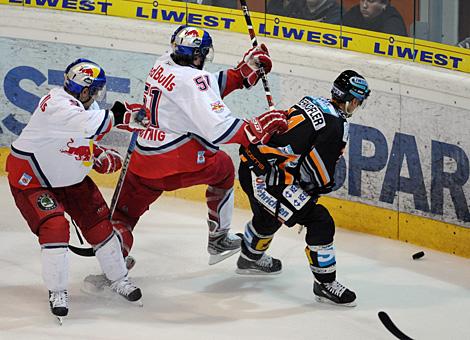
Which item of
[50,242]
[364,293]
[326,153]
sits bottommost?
[364,293]

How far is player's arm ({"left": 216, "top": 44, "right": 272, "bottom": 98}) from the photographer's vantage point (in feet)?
16.4

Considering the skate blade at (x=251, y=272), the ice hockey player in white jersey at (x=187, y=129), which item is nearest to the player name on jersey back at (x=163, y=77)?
the ice hockey player in white jersey at (x=187, y=129)

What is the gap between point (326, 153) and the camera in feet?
14.9

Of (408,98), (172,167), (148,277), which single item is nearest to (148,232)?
(148,277)

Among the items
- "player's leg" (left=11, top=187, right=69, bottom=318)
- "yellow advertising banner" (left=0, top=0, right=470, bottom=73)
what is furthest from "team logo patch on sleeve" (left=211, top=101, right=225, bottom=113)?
"yellow advertising banner" (left=0, top=0, right=470, bottom=73)

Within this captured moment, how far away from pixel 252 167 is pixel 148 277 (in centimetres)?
76

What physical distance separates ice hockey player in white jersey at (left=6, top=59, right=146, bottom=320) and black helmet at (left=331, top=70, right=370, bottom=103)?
83cm

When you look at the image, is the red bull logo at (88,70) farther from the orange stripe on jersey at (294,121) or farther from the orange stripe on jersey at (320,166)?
the orange stripe on jersey at (320,166)

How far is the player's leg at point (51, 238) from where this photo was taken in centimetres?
436

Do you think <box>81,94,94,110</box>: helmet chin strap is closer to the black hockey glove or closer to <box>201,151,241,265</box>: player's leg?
<box>201,151,241,265</box>: player's leg

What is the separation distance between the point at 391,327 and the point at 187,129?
118cm

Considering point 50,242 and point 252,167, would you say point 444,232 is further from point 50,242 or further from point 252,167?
point 50,242

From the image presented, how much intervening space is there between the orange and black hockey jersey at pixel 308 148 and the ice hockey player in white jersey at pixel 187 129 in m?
0.09

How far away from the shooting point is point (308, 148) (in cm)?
454
